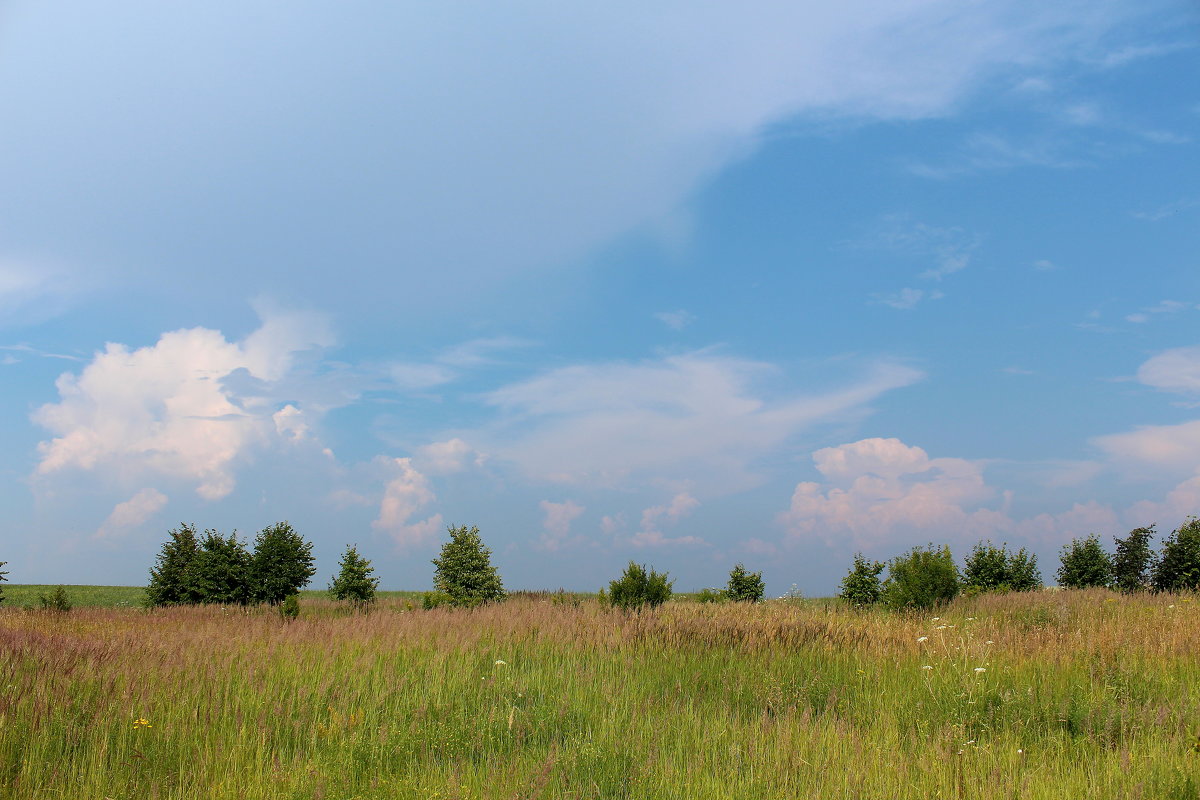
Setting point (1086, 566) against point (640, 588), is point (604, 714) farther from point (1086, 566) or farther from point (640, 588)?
point (1086, 566)

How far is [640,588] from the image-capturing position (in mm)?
16797

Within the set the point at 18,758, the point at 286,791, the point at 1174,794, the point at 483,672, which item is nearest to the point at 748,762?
the point at 1174,794

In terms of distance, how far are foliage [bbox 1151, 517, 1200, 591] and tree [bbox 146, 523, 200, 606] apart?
3090cm

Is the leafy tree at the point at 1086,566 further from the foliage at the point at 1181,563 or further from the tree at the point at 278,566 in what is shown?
the tree at the point at 278,566

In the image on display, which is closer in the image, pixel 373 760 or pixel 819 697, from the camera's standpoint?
pixel 373 760

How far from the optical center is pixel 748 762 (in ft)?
18.7

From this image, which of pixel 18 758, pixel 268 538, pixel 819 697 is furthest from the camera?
pixel 268 538

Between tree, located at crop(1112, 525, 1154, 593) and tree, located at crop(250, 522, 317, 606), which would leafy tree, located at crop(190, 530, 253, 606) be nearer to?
tree, located at crop(250, 522, 317, 606)

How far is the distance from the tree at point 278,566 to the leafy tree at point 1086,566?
2616 cm

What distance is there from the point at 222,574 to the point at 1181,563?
3031 centimetres

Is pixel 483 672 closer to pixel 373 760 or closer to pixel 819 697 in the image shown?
pixel 373 760

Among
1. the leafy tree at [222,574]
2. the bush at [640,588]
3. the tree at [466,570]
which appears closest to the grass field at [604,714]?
the bush at [640,588]

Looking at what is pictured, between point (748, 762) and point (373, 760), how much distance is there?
2915mm

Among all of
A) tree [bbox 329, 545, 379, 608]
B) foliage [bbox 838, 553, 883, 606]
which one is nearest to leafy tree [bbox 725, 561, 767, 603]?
foliage [bbox 838, 553, 883, 606]
